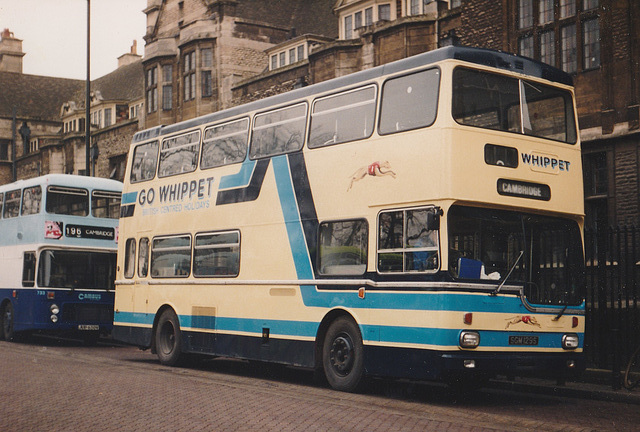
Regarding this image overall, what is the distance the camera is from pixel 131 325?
18.6 meters

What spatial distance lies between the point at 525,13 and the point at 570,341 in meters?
12.1

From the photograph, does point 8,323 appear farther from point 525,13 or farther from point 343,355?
point 525,13

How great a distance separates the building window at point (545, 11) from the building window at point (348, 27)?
13.2 metres

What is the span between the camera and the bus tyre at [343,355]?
12.7m

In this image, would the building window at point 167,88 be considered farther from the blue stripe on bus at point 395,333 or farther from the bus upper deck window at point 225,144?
the blue stripe on bus at point 395,333

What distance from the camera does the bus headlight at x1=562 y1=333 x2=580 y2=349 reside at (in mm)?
12320

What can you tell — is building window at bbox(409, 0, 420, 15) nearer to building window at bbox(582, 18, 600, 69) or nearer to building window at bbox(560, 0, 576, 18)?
building window at bbox(560, 0, 576, 18)

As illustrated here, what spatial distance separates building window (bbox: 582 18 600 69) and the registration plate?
10.4m

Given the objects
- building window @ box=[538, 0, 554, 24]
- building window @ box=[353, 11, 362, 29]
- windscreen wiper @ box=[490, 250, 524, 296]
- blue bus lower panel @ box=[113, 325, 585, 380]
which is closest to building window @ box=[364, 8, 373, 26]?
building window @ box=[353, 11, 362, 29]

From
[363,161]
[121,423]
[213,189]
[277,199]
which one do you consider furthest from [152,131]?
[121,423]

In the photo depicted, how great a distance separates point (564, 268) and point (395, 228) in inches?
98.6

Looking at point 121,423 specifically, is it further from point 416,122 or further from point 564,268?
point 564,268

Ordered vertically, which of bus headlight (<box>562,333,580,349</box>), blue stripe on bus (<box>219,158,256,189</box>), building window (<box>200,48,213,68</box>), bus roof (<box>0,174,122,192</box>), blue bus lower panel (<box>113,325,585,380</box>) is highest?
building window (<box>200,48,213,68</box>)

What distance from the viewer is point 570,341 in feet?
40.6
